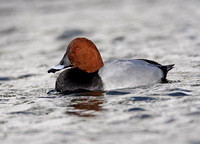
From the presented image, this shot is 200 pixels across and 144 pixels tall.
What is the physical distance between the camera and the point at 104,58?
35.8ft

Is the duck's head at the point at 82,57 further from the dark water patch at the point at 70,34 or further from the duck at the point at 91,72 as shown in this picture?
the dark water patch at the point at 70,34

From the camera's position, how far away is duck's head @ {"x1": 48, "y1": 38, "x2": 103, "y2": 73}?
7.38 meters

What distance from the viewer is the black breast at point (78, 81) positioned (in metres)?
7.23

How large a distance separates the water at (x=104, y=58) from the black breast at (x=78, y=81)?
0.75 feet

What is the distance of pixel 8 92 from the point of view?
25.6 ft

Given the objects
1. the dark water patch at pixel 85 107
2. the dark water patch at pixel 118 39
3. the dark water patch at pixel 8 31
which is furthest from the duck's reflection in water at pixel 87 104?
the dark water patch at pixel 8 31

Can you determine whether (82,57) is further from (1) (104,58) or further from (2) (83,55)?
(1) (104,58)

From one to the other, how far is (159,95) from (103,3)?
11.1m

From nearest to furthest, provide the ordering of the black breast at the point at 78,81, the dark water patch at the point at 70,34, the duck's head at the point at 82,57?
the black breast at the point at 78,81 → the duck's head at the point at 82,57 → the dark water patch at the point at 70,34

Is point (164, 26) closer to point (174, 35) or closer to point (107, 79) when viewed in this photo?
point (174, 35)

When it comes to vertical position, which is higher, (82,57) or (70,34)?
(70,34)

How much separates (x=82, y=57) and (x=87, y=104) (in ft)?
4.07

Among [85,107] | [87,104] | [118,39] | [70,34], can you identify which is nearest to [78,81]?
[87,104]

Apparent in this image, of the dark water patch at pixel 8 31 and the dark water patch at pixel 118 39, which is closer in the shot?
the dark water patch at pixel 118 39
